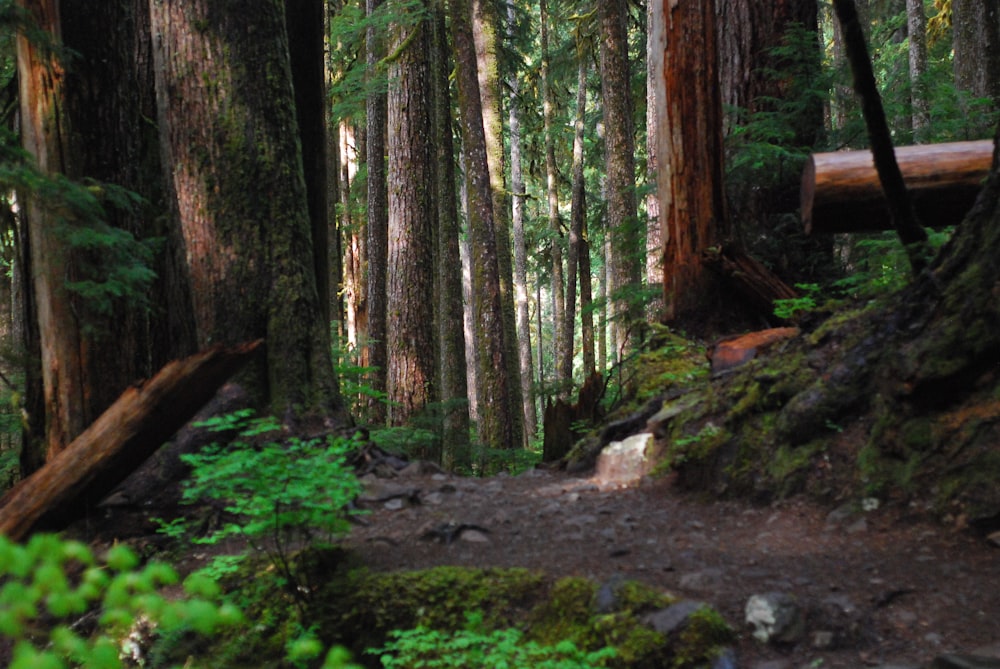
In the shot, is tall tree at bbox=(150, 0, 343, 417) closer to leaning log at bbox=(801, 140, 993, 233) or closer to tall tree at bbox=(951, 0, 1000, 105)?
leaning log at bbox=(801, 140, 993, 233)

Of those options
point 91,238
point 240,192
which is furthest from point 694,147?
point 91,238

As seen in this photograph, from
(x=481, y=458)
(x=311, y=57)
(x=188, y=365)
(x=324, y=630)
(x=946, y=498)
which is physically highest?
(x=311, y=57)

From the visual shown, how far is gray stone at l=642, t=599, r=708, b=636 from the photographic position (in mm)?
3053

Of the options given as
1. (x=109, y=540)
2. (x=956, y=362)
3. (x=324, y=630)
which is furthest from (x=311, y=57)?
(x=956, y=362)

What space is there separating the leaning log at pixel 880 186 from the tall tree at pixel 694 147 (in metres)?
1.68

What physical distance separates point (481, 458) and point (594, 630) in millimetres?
7002

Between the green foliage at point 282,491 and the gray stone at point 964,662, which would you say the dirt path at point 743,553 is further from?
the green foliage at point 282,491

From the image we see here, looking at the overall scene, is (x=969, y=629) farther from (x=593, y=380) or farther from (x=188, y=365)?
(x=593, y=380)

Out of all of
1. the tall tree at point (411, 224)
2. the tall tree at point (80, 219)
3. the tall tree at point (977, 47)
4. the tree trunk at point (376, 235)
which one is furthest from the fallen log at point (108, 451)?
the tall tree at point (977, 47)

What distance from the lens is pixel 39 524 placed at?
4844mm

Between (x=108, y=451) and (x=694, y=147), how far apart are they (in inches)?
231

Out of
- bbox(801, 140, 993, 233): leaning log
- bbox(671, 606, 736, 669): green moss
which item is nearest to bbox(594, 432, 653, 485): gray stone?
bbox(801, 140, 993, 233): leaning log

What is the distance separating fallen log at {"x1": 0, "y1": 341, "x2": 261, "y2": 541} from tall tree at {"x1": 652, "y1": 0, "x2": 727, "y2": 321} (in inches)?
185

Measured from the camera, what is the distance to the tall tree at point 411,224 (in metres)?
11.3
